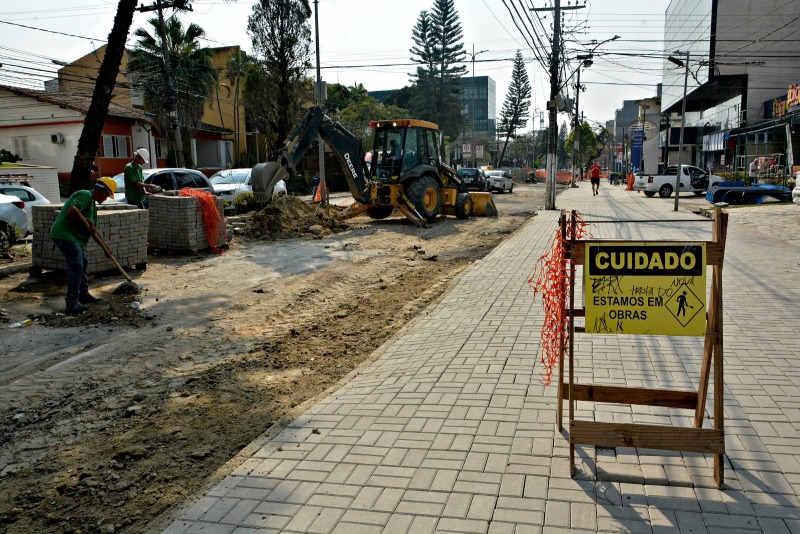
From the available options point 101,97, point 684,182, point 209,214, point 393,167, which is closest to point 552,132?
point 393,167

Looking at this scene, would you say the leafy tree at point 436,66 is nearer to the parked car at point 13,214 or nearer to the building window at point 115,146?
the building window at point 115,146

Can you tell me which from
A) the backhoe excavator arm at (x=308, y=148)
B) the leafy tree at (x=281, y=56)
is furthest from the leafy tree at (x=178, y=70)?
the backhoe excavator arm at (x=308, y=148)

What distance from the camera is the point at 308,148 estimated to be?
16.6 m

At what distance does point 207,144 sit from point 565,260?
47.0 m

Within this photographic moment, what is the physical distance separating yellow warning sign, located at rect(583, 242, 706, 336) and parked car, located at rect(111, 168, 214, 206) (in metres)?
14.9

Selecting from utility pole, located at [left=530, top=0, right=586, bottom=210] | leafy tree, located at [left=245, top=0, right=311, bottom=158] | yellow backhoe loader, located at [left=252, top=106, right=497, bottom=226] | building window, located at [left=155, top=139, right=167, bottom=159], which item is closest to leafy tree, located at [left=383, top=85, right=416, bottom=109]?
building window, located at [left=155, top=139, right=167, bottom=159]

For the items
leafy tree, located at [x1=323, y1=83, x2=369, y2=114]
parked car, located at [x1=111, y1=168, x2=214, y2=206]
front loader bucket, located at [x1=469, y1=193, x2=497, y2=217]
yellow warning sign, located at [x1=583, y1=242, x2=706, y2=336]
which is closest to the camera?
yellow warning sign, located at [x1=583, y1=242, x2=706, y2=336]

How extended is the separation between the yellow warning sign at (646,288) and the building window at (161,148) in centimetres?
4241

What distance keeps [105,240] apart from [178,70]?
30.2m

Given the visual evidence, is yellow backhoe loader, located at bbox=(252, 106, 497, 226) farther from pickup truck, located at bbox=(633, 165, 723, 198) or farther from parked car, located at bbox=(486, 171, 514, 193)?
parked car, located at bbox=(486, 171, 514, 193)

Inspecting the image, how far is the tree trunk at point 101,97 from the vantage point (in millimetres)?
11648

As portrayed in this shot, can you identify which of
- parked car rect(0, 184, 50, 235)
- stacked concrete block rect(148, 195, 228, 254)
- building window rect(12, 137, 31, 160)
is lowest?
stacked concrete block rect(148, 195, 228, 254)

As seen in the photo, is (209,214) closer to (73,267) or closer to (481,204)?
(73,267)

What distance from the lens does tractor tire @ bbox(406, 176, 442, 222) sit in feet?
62.3
